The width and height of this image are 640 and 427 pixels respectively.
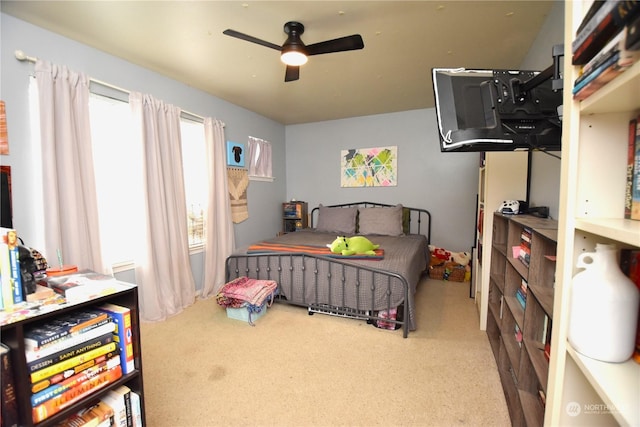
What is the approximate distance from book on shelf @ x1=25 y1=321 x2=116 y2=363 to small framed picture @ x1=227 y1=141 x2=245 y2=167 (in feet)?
9.01

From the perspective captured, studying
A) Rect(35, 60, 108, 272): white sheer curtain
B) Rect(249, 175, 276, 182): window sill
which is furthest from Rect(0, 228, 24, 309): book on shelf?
Rect(249, 175, 276, 182): window sill

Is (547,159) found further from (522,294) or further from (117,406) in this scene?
(117,406)

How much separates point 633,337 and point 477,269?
239 cm

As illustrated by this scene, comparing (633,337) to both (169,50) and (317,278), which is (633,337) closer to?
(317,278)

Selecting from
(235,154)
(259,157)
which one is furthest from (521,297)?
(259,157)

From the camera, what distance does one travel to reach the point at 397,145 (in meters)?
4.16

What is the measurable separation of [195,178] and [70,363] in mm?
2524

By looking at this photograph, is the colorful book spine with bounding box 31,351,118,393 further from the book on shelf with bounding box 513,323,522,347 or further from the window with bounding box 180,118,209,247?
the window with bounding box 180,118,209,247

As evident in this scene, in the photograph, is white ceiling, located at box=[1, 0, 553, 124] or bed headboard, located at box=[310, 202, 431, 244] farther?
bed headboard, located at box=[310, 202, 431, 244]

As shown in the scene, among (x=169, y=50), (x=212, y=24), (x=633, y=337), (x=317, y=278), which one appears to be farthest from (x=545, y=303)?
(x=169, y=50)

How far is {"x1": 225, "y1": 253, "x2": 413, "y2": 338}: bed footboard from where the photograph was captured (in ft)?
7.54

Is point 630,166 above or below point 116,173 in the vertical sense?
below

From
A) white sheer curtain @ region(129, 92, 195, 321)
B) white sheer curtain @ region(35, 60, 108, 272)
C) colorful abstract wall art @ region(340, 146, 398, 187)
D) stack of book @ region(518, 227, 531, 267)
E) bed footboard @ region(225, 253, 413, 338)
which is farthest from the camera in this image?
colorful abstract wall art @ region(340, 146, 398, 187)

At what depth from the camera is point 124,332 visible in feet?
3.65
